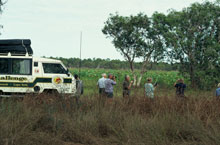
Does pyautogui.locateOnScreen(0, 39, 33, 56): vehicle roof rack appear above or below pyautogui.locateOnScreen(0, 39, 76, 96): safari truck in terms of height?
above

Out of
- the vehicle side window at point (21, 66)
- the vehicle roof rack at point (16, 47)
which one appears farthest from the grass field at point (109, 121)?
the vehicle roof rack at point (16, 47)

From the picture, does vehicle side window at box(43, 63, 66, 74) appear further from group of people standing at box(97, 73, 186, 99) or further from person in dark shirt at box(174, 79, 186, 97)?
person in dark shirt at box(174, 79, 186, 97)

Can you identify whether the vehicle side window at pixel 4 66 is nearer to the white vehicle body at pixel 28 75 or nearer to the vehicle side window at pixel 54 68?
the white vehicle body at pixel 28 75

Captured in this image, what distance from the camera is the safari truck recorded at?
13.9m

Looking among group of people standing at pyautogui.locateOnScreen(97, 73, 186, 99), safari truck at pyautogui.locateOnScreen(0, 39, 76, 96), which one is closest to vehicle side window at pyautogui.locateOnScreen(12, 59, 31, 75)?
safari truck at pyautogui.locateOnScreen(0, 39, 76, 96)

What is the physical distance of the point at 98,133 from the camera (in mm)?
7180

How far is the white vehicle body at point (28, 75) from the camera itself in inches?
548

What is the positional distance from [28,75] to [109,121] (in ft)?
24.7

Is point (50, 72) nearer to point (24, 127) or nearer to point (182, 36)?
point (24, 127)

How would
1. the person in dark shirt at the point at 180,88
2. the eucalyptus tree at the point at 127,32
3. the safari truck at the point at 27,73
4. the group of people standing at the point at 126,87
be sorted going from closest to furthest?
the group of people standing at the point at 126,87, the person in dark shirt at the point at 180,88, the safari truck at the point at 27,73, the eucalyptus tree at the point at 127,32

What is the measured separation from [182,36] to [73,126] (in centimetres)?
2146

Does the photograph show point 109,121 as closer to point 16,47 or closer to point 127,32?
point 16,47

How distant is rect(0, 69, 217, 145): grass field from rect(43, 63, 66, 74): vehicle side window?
17.6ft

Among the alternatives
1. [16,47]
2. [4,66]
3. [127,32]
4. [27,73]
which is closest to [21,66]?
[27,73]
